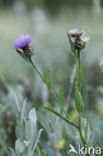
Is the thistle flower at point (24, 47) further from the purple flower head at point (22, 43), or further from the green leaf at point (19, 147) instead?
the green leaf at point (19, 147)

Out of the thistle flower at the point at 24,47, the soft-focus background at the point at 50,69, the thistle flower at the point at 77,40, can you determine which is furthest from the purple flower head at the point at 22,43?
the soft-focus background at the point at 50,69

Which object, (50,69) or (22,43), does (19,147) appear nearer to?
(22,43)

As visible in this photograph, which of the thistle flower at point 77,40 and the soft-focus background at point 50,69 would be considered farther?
the soft-focus background at point 50,69

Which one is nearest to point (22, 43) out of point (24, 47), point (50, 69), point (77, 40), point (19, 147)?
point (24, 47)

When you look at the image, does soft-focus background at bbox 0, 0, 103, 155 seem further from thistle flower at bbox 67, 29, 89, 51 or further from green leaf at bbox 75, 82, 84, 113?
thistle flower at bbox 67, 29, 89, 51

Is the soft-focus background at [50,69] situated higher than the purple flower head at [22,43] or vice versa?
the purple flower head at [22,43]

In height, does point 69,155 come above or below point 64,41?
above

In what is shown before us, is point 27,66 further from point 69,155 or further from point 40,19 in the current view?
point 40,19

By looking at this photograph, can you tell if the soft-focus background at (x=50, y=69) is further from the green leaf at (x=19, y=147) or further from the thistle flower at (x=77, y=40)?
the thistle flower at (x=77, y=40)

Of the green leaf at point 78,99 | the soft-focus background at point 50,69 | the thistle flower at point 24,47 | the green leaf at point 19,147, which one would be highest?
the thistle flower at point 24,47

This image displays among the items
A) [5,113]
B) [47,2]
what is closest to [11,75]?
[5,113]

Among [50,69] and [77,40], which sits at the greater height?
[77,40]
